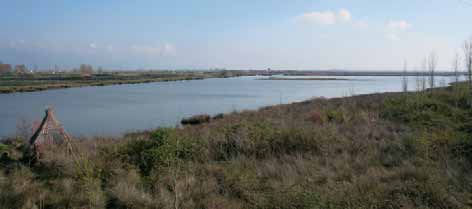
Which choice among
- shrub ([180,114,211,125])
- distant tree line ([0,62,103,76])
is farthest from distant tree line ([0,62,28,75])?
shrub ([180,114,211,125])

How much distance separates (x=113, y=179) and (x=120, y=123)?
52.9ft

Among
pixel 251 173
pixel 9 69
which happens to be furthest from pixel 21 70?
pixel 251 173

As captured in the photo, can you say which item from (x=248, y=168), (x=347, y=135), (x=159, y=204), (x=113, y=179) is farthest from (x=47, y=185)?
(x=347, y=135)

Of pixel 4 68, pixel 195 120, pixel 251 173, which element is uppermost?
pixel 4 68

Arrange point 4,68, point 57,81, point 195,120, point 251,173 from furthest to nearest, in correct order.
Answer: point 4,68
point 57,81
point 195,120
point 251,173

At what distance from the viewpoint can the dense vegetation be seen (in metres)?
4.19

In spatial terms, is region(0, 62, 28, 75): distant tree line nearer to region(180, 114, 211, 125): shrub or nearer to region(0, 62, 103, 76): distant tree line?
region(0, 62, 103, 76): distant tree line

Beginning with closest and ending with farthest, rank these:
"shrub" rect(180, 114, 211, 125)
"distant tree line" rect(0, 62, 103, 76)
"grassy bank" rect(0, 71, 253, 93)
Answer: "shrub" rect(180, 114, 211, 125) → "grassy bank" rect(0, 71, 253, 93) → "distant tree line" rect(0, 62, 103, 76)

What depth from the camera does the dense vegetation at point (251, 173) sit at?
419cm

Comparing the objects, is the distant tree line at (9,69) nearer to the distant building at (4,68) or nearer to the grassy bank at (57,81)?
the distant building at (4,68)

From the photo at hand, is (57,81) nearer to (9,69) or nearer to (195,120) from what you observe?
(195,120)

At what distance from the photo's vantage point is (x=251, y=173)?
208 inches

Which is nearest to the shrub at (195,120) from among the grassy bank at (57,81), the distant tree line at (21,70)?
the grassy bank at (57,81)

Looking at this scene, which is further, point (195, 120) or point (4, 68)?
point (4, 68)
